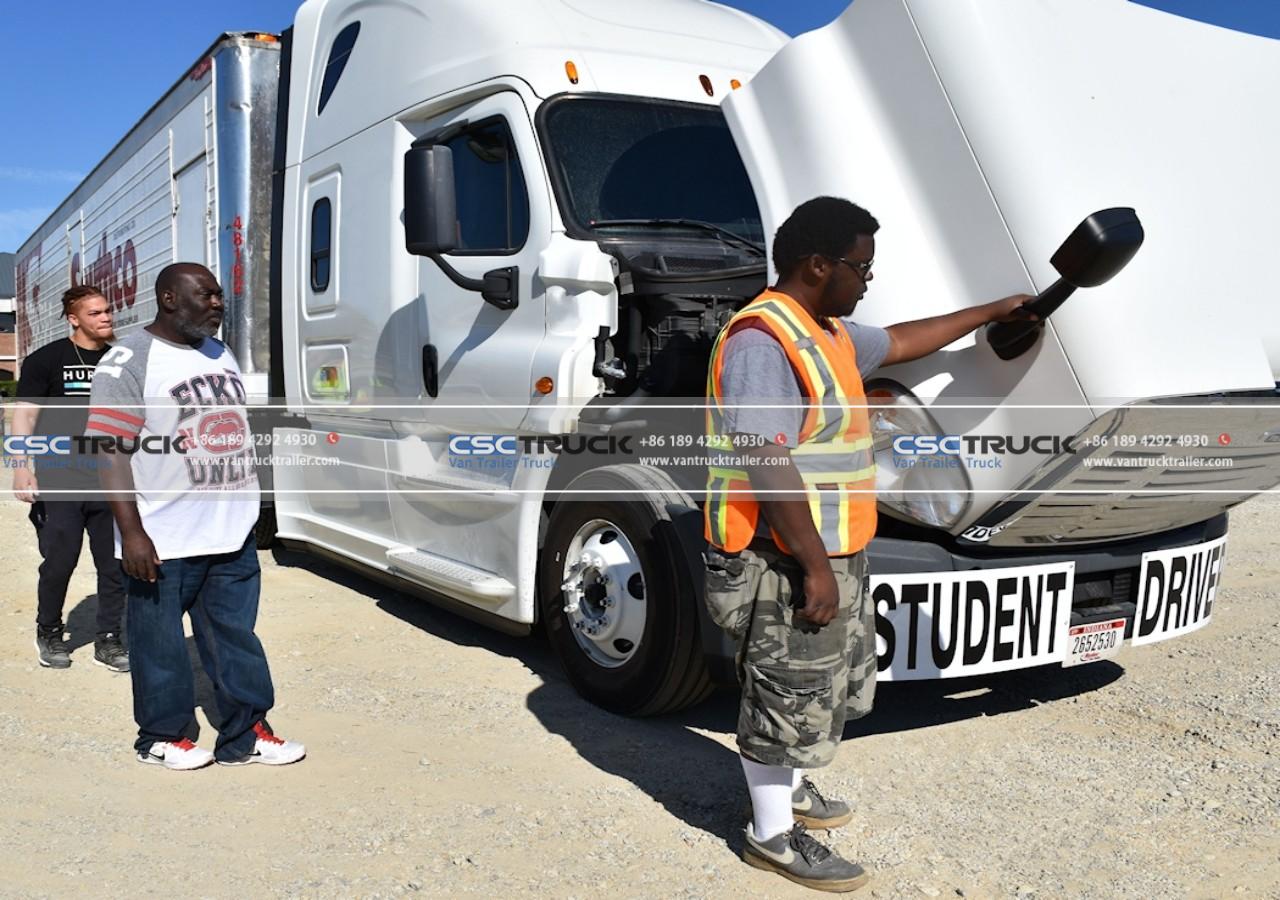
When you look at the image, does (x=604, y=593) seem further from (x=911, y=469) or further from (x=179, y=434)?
(x=179, y=434)

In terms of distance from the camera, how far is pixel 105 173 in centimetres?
987

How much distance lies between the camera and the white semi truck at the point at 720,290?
326cm

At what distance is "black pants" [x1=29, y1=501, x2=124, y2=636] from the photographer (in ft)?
17.1

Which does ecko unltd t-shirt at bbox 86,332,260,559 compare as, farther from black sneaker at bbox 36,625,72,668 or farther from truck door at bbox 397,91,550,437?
black sneaker at bbox 36,625,72,668

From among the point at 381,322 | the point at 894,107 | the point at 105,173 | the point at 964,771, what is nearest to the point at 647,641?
the point at 964,771

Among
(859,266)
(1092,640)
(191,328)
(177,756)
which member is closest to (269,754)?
(177,756)

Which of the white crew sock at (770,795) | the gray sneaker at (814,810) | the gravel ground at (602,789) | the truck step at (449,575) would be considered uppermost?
the truck step at (449,575)

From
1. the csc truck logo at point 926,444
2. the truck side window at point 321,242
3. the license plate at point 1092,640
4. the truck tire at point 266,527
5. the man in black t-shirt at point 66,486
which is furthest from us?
the truck tire at point 266,527

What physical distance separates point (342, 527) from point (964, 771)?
3.58 meters

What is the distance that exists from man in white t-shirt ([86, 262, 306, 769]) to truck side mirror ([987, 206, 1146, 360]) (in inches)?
97.1

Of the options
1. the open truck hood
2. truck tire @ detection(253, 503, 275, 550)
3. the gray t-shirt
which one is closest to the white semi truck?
the open truck hood

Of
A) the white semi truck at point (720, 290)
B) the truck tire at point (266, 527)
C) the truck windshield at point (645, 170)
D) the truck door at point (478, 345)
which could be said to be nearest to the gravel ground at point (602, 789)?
the white semi truck at point (720, 290)

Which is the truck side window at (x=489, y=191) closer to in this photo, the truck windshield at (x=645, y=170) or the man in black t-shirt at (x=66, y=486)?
the truck windshield at (x=645, y=170)

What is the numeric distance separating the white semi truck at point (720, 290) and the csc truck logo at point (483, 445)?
13mm
